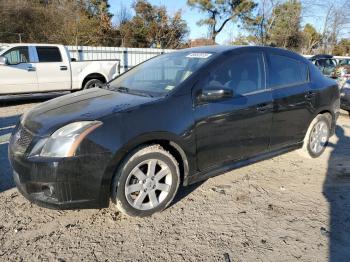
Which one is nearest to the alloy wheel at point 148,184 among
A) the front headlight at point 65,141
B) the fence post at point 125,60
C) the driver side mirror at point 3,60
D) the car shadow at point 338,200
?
the front headlight at point 65,141

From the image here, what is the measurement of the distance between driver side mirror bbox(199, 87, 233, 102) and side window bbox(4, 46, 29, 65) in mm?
7184

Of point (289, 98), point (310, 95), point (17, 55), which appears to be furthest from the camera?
point (17, 55)

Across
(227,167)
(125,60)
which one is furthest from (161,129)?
(125,60)

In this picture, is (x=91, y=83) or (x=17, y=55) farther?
(x=91, y=83)

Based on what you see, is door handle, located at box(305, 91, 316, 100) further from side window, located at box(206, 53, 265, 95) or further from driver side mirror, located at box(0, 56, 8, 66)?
driver side mirror, located at box(0, 56, 8, 66)

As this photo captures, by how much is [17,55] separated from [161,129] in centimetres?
739

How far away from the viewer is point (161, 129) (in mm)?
3053

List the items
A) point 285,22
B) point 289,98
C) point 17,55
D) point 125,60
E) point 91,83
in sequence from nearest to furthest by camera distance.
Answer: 1. point 289,98
2. point 17,55
3. point 91,83
4. point 125,60
5. point 285,22

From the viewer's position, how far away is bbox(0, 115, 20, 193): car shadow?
12.6ft

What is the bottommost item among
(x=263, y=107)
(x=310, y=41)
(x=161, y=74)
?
(x=263, y=107)

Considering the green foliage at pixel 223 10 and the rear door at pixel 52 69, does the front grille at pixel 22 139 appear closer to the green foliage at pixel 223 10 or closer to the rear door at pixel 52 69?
the rear door at pixel 52 69

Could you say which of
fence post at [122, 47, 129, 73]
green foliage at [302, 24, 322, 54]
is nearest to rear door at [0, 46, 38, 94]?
fence post at [122, 47, 129, 73]

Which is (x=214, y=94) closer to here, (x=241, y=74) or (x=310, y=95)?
(x=241, y=74)

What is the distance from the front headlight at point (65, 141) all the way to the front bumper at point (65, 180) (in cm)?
6
